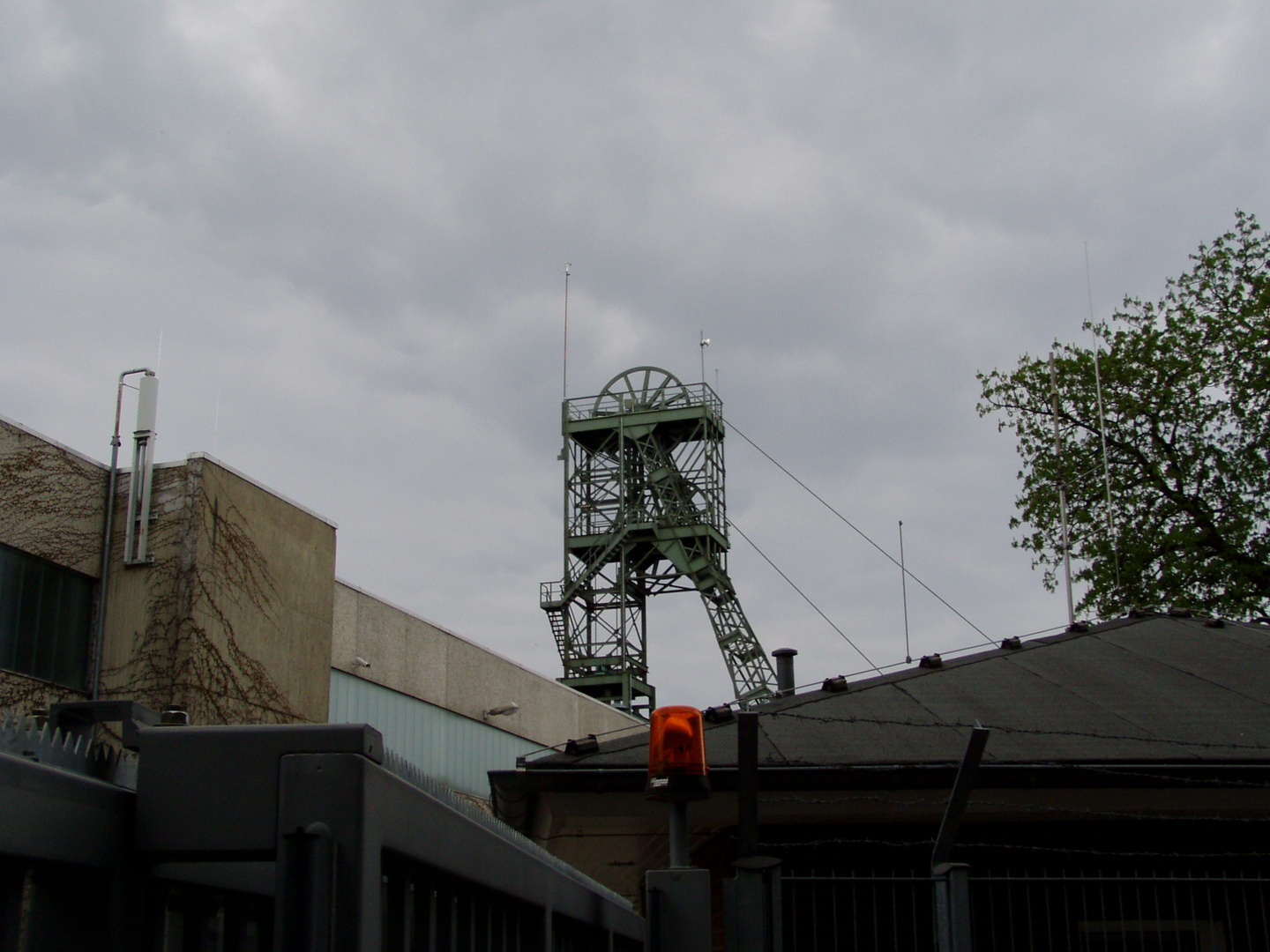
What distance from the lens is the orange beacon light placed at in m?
5.00

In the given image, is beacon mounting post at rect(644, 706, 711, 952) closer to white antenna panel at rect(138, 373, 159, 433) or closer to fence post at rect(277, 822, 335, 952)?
fence post at rect(277, 822, 335, 952)

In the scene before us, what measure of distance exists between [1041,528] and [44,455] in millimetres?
21617

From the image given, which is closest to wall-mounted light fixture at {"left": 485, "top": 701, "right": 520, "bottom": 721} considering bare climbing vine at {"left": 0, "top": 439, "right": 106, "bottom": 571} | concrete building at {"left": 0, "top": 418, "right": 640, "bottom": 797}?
concrete building at {"left": 0, "top": 418, "right": 640, "bottom": 797}

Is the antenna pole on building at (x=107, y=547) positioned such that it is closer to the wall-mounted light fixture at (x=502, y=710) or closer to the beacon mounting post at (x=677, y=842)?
the wall-mounted light fixture at (x=502, y=710)

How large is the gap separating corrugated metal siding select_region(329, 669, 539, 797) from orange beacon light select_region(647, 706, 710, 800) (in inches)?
646

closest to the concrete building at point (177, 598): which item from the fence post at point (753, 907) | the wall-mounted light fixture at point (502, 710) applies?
the wall-mounted light fixture at point (502, 710)

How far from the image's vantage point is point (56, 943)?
5.10 feet

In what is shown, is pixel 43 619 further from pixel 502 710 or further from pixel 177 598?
pixel 502 710

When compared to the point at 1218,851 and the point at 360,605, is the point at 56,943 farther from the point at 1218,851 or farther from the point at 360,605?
the point at 360,605

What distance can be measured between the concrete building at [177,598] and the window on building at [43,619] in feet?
0.07

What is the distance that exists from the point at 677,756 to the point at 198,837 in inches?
136

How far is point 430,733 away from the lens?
25.1m

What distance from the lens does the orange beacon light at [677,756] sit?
500cm

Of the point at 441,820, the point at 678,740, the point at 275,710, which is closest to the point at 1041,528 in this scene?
the point at 275,710
